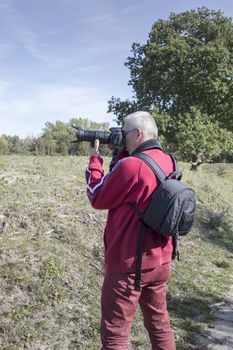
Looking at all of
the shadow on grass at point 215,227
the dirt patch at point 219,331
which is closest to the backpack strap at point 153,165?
the dirt patch at point 219,331

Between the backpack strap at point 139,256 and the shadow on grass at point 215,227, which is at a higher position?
the backpack strap at point 139,256

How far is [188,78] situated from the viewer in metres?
18.8

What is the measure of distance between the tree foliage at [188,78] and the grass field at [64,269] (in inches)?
400

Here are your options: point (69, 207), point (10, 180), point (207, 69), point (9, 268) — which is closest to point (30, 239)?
point (9, 268)

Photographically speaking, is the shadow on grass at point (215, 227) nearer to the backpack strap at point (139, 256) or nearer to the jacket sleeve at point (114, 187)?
the backpack strap at point (139, 256)

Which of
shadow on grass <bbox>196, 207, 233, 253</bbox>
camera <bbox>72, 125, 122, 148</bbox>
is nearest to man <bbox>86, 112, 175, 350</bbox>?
camera <bbox>72, 125, 122, 148</bbox>

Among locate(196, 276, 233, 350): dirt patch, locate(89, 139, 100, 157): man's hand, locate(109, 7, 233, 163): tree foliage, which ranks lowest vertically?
locate(196, 276, 233, 350): dirt patch

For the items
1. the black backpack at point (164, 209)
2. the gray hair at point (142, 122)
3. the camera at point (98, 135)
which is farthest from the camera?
the camera at point (98, 135)

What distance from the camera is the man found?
9.72ft

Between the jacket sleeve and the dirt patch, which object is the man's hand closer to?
the jacket sleeve

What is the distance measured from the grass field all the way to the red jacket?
1.50m

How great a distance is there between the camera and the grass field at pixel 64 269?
4230 mm

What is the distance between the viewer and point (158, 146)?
3.15 m

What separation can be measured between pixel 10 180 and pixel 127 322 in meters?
5.40
